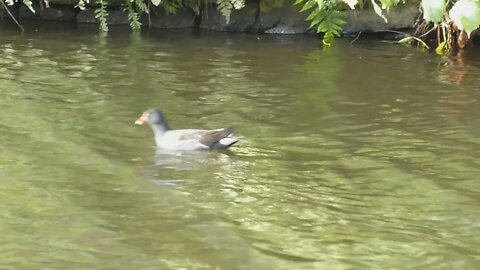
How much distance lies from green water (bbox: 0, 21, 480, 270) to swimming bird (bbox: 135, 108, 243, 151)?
97 millimetres

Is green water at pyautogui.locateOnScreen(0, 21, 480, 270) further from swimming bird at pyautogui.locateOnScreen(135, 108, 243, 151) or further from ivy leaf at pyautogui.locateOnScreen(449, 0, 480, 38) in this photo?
ivy leaf at pyautogui.locateOnScreen(449, 0, 480, 38)

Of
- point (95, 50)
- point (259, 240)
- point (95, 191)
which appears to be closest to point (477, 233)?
point (259, 240)

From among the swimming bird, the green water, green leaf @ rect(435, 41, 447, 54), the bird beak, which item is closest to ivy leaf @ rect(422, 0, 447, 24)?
the green water

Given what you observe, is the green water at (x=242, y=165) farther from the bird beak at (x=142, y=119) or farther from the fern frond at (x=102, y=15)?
the fern frond at (x=102, y=15)

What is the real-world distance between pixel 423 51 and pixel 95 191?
706cm

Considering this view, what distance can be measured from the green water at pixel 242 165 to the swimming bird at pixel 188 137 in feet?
0.32

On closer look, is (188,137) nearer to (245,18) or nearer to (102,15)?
(102,15)

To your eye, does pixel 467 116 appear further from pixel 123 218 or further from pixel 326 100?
pixel 123 218

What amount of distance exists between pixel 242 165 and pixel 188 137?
598mm

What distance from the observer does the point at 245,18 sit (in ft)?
43.1

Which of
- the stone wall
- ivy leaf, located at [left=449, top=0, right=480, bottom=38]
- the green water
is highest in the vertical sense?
ivy leaf, located at [left=449, top=0, right=480, bottom=38]

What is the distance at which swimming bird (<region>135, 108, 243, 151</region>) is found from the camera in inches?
255

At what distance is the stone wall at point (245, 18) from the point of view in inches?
497

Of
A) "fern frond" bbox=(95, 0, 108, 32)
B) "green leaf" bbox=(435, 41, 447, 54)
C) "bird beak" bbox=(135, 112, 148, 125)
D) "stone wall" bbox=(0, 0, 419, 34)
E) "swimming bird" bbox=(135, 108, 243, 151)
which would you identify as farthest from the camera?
"stone wall" bbox=(0, 0, 419, 34)
